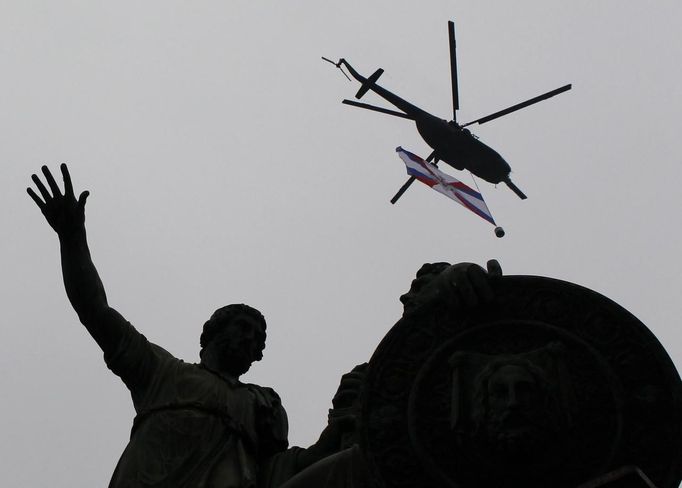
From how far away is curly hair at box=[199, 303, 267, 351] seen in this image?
7762 mm

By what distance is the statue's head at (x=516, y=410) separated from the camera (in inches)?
193

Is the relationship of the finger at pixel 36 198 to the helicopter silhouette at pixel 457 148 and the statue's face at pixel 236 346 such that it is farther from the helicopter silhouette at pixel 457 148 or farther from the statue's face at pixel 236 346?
the helicopter silhouette at pixel 457 148

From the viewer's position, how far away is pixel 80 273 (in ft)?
24.3

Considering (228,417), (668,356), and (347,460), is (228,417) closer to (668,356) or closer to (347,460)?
(347,460)

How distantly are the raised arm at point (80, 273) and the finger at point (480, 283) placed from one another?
295 cm

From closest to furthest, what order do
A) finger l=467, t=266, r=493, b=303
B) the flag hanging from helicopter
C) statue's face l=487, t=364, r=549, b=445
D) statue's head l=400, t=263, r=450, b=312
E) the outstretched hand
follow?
statue's face l=487, t=364, r=549, b=445, finger l=467, t=266, r=493, b=303, statue's head l=400, t=263, r=450, b=312, the outstretched hand, the flag hanging from helicopter

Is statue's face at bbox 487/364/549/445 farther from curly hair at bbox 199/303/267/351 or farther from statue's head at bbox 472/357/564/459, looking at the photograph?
curly hair at bbox 199/303/267/351

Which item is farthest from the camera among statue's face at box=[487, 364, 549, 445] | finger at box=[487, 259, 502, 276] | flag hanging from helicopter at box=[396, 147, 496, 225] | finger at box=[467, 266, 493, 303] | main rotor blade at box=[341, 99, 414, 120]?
main rotor blade at box=[341, 99, 414, 120]

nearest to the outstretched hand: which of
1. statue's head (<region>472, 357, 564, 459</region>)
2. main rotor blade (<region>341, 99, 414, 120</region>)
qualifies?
statue's head (<region>472, 357, 564, 459</region>)

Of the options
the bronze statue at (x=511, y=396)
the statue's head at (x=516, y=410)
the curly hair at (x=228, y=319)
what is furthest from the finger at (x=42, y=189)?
the statue's head at (x=516, y=410)

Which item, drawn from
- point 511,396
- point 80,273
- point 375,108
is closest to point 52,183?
point 80,273

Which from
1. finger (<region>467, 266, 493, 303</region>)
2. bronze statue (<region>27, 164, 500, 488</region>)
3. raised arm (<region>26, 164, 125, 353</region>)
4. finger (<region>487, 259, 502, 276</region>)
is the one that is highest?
raised arm (<region>26, 164, 125, 353</region>)

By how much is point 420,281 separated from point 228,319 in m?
1.79

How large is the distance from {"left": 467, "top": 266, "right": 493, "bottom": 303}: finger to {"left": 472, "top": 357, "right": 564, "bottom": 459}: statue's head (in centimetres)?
33
